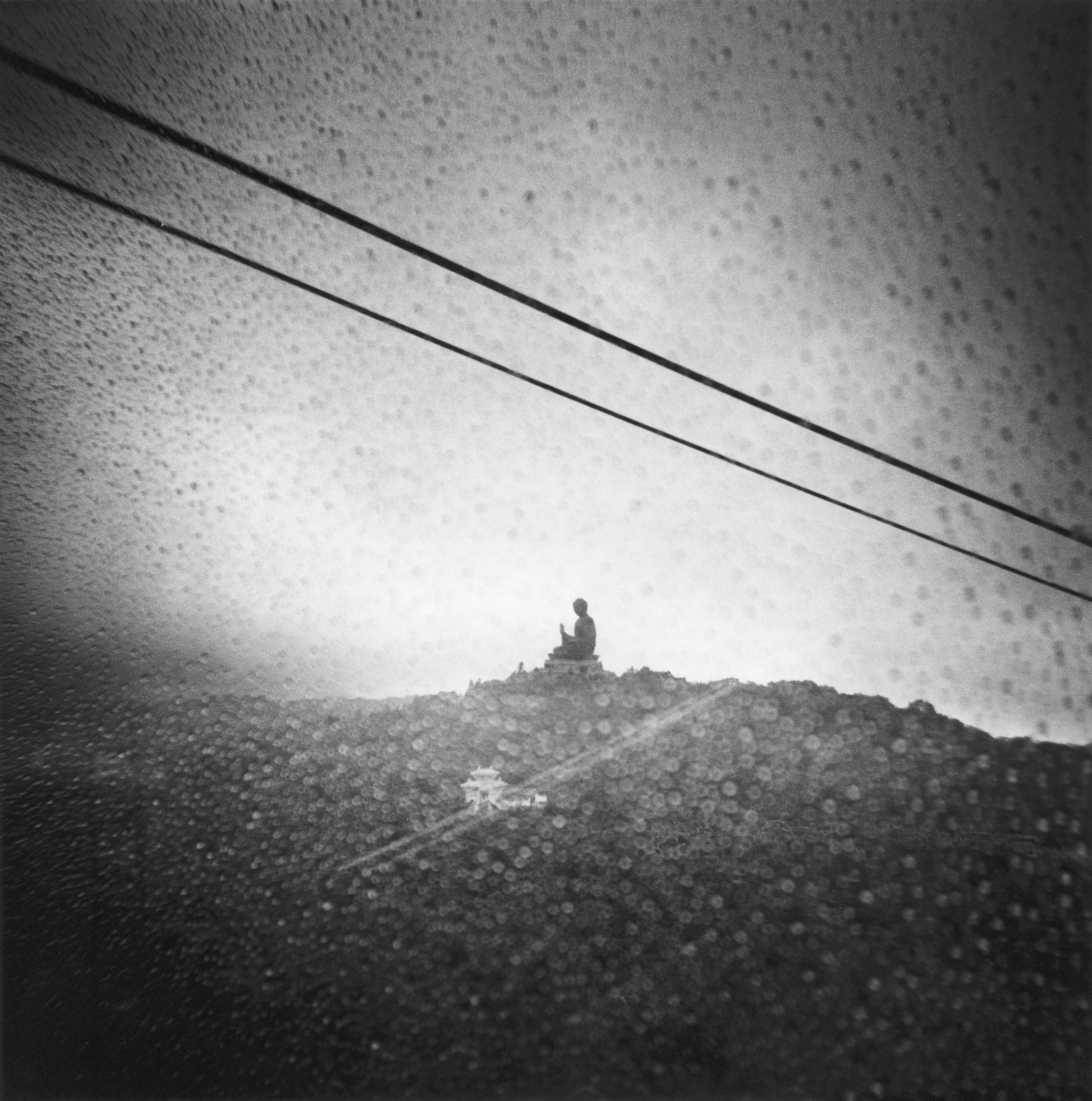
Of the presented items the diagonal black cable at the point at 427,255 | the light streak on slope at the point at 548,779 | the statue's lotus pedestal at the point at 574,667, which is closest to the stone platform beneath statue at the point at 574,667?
the statue's lotus pedestal at the point at 574,667

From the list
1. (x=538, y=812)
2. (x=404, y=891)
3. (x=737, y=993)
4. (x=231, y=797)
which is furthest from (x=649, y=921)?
(x=231, y=797)

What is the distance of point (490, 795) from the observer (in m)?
1.36

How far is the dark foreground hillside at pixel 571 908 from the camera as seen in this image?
87 cm

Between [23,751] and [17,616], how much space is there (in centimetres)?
39

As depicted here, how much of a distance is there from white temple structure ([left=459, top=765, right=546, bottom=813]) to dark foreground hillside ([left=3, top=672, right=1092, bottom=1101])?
1.3 inches

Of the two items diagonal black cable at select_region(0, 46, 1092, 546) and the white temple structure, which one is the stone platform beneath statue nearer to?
the white temple structure

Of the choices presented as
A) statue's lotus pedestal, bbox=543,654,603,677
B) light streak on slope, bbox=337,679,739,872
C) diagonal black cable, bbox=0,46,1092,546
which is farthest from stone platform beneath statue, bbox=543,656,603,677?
diagonal black cable, bbox=0,46,1092,546

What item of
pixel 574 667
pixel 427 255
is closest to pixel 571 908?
pixel 574 667

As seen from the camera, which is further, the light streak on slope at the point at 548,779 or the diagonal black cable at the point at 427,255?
the light streak on slope at the point at 548,779

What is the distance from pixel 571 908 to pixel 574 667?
0.59m

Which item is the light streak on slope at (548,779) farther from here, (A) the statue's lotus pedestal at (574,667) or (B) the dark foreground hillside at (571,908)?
(A) the statue's lotus pedestal at (574,667)

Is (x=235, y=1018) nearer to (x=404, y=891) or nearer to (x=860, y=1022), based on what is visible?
(x=404, y=891)

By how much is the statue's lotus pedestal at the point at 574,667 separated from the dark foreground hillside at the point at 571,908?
43 millimetres

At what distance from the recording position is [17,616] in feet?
4.69
